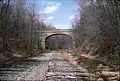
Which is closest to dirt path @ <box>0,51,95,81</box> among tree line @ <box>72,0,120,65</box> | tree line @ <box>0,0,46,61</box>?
tree line @ <box>72,0,120,65</box>

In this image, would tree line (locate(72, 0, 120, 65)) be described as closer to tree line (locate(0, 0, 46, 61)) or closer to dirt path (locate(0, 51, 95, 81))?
dirt path (locate(0, 51, 95, 81))

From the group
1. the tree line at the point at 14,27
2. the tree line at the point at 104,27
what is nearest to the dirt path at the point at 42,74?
the tree line at the point at 104,27

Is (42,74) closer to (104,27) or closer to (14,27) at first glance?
(104,27)

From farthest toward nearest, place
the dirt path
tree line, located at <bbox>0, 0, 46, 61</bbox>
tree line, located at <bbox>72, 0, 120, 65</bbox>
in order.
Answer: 1. tree line, located at <bbox>0, 0, 46, 61</bbox>
2. tree line, located at <bbox>72, 0, 120, 65</bbox>
3. the dirt path

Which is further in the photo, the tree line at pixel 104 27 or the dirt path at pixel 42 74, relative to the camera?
the tree line at pixel 104 27

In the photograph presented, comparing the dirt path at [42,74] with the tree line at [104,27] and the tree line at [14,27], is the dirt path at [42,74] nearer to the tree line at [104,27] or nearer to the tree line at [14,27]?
the tree line at [104,27]

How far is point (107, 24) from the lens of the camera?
1332 inches

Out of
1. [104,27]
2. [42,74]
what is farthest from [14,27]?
[42,74]

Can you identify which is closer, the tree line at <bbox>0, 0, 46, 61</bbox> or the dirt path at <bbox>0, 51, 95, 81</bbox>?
the dirt path at <bbox>0, 51, 95, 81</bbox>

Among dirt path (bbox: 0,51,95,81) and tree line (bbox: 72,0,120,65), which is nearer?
dirt path (bbox: 0,51,95,81)

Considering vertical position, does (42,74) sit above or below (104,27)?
below

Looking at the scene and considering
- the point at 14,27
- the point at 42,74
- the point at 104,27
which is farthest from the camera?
the point at 14,27

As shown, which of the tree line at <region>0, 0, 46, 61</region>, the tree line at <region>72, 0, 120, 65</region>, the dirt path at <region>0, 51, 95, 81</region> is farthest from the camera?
the tree line at <region>0, 0, 46, 61</region>

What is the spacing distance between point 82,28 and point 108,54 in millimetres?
25591
